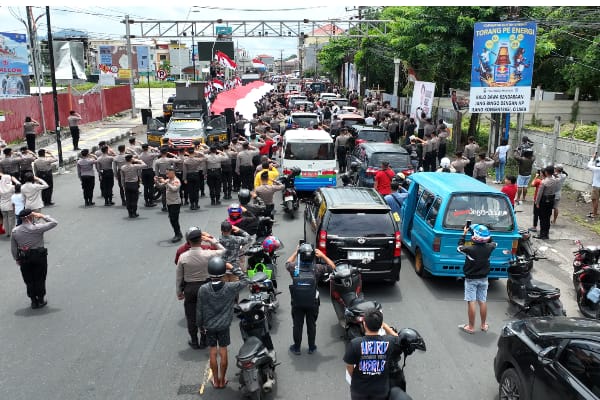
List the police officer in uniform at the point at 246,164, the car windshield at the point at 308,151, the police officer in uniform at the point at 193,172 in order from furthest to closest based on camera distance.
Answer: the police officer in uniform at the point at 246,164, the car windshield at the point at 308,151, the police officer in uniform at the point at 193,172

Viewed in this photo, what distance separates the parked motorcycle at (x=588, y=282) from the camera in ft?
27.1

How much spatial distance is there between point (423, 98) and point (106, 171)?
608 inches

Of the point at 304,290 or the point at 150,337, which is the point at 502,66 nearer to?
the point at 304,290

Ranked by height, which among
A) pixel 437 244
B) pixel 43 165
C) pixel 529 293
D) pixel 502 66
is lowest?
pixel 529 293

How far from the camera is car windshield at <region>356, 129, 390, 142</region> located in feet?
69.6

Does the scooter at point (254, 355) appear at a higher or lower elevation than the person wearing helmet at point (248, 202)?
lower

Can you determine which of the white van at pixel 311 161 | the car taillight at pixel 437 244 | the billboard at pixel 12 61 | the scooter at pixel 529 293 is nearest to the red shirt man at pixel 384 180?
the white van at pixel 311 161

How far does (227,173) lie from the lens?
55.8ft

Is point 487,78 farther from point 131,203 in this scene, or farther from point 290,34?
point 290,34

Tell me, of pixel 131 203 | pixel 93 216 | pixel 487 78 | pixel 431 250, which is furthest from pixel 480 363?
pixel 487 78

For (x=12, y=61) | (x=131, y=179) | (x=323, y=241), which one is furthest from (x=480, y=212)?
(x=12, y=61)

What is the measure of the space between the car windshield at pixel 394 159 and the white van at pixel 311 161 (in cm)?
123

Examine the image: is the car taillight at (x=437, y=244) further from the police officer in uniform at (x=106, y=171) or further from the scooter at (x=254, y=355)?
the police officer in uniform at (x=106, y=171)

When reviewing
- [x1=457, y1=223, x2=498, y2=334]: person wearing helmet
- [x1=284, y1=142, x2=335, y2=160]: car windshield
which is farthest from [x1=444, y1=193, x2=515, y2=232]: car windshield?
[x1=284, y1=142, x2=335, y2=160]: car windshield
